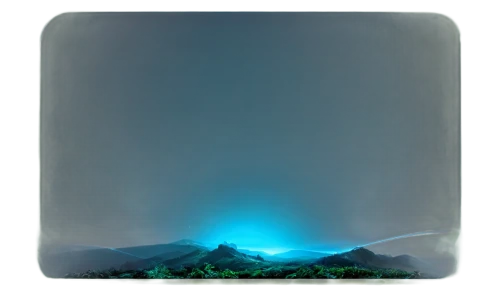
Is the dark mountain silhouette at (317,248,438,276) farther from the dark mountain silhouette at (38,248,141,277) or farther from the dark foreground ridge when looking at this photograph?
the dark mountain silhouette at (38,248,141,277)

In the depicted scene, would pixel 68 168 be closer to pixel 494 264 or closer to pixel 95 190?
pixel 95 190

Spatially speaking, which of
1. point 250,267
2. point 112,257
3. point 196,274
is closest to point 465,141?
point 250,267

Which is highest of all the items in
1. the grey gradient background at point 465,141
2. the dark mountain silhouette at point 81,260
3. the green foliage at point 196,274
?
the grey gradient background at point 465,141

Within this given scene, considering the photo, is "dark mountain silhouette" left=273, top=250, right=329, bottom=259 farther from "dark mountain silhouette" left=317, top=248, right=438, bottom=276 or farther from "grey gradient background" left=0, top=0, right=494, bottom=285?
"grey gradient background" left=0, top=0, right=494, bottom=285

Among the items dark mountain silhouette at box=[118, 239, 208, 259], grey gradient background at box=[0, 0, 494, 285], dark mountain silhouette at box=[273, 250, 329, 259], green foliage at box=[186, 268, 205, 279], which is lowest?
green foliage at box=[186, 268, 205, 279]

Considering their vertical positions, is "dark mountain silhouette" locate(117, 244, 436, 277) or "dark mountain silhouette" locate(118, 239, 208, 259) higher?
"dark mountain silhouette" locate(118, 239, 208, 259)

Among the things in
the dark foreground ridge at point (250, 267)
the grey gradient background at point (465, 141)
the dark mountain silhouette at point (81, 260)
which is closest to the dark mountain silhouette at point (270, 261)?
the dark foreground ridge at point (250, 267)

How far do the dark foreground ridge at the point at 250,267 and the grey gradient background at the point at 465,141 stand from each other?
1.32 feet

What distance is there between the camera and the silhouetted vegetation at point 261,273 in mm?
3484

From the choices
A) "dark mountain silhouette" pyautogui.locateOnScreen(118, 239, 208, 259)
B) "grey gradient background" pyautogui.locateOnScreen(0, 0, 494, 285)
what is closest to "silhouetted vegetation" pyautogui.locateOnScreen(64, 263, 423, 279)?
"dark mountain silhouette" pyautogui.locateOnScreen(118, 239, 208, 259)

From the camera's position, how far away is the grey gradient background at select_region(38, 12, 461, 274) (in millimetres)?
3523

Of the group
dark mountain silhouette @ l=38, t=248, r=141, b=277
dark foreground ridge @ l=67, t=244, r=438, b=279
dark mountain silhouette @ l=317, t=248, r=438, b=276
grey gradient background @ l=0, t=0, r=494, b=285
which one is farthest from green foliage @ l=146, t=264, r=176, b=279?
dark mountain silhouette @ l=317, t=248, r=438, b=276

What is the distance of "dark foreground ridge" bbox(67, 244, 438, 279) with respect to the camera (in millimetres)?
3488

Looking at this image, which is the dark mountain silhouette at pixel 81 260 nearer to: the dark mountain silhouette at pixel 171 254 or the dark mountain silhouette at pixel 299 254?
the dark mountain silhouette at pixel 171 254
